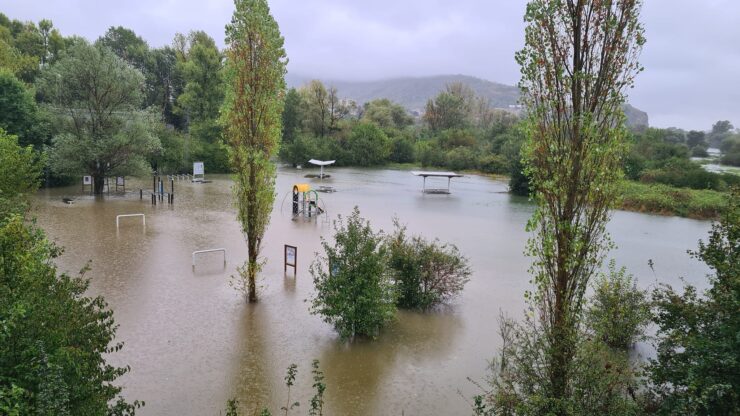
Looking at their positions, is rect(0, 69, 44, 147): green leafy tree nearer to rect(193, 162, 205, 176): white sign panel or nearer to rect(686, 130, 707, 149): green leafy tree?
rect(193, 162, 205, 176): white sign panel

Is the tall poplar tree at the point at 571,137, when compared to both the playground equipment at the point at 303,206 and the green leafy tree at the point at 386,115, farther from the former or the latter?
the green leafy tree at the point at 386,115

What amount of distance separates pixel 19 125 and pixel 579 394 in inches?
1281

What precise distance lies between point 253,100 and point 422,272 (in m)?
5.69

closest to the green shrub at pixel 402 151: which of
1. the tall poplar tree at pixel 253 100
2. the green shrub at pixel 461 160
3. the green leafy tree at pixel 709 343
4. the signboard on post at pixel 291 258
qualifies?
the green shrub at pixel 461 160

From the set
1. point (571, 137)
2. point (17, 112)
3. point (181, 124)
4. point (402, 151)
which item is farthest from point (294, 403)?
point (181, 124)

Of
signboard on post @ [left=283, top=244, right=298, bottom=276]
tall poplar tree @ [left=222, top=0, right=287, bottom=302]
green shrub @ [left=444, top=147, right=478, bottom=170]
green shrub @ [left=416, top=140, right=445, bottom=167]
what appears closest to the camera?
tall poplar tree @ [left=222, top=0, right=287, bottom=302]

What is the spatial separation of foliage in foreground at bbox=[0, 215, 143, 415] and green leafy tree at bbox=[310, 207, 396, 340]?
5.03 m

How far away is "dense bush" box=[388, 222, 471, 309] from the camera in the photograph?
11719 mm

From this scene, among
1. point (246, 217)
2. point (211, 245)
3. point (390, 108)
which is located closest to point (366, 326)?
point (246, 217)

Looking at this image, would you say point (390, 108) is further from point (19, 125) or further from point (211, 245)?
point (211, 245)

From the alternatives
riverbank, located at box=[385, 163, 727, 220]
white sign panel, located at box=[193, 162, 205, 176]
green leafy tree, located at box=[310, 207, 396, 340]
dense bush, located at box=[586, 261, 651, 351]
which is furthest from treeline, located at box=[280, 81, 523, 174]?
green leafy tree, located at box=[310, 207, 396, 340]

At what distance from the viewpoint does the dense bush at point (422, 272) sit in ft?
38.4

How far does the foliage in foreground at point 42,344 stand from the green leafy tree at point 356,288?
5027 mm

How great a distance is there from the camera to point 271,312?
11250 mm
